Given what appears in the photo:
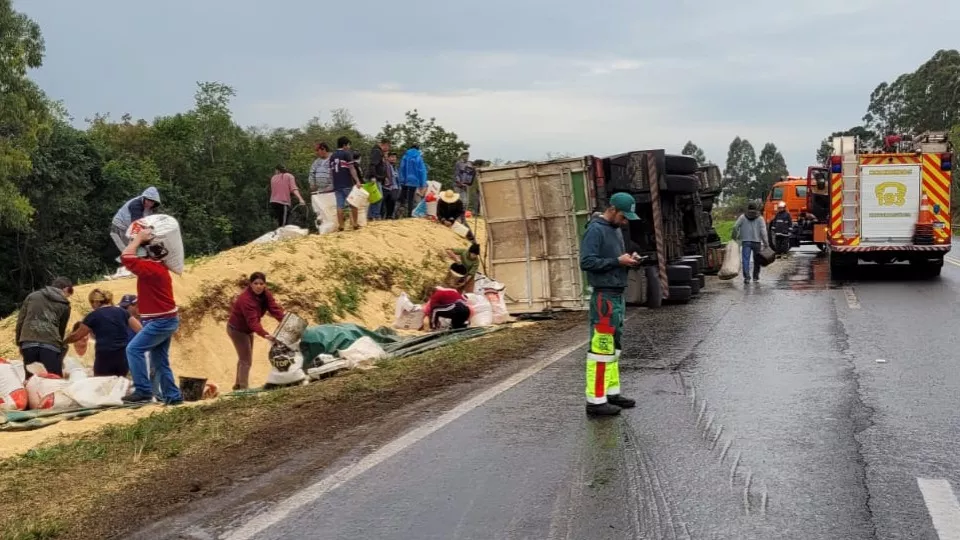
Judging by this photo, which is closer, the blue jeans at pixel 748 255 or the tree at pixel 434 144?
the blue jeans at pixel 748 255

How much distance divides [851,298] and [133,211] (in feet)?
38.0

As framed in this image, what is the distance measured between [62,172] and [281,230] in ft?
93.9

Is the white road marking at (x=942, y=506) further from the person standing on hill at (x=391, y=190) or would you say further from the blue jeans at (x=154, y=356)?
the person standing on hill at (x=391, y=190)

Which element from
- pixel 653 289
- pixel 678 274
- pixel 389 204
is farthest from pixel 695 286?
pixel 389 204

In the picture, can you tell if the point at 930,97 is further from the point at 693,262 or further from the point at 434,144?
the point at 693,262

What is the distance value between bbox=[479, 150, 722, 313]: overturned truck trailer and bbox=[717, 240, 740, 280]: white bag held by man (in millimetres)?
5539

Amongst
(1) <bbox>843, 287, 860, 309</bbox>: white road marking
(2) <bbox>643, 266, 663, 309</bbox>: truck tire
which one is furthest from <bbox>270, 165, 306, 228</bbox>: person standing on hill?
(1) <bbox>843, 287, 860, 309</bbox>: white road marking

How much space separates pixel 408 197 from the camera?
22312mm

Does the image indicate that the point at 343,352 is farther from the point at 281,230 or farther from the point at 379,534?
the point at 281,230

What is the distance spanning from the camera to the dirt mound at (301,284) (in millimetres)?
12805

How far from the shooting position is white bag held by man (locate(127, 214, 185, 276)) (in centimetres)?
813

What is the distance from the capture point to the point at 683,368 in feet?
30.8

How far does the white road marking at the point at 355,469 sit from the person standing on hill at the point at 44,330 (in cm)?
529

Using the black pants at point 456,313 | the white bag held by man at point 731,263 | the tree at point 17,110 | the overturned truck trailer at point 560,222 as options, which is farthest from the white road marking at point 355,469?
the tree at point 17,110
